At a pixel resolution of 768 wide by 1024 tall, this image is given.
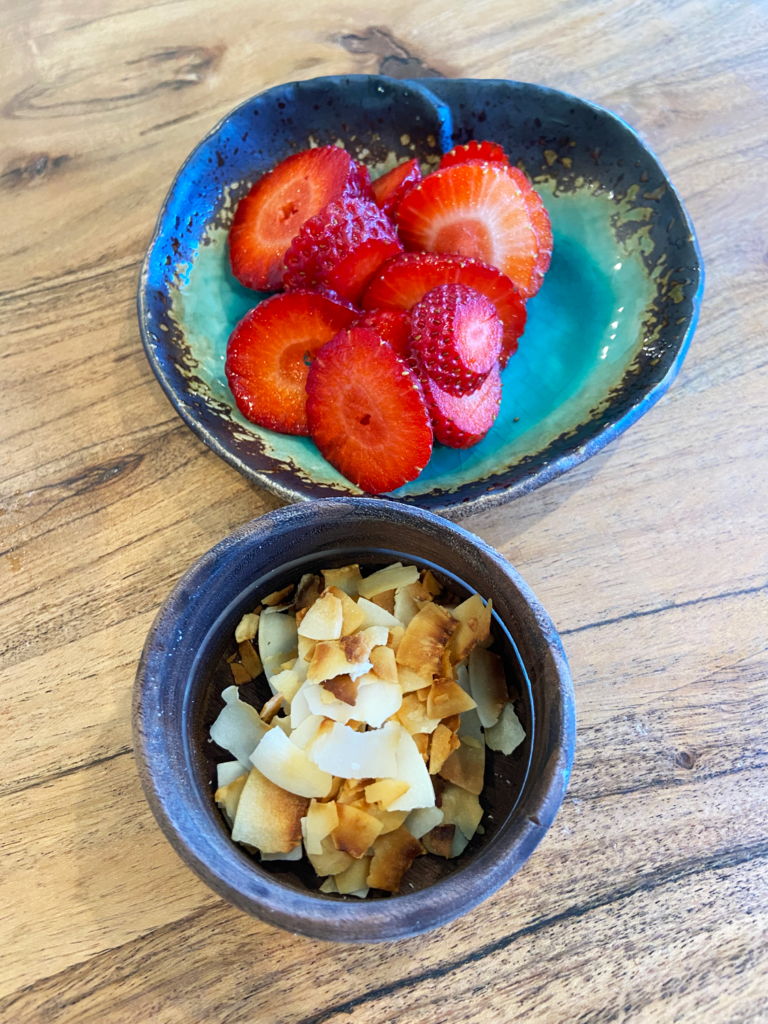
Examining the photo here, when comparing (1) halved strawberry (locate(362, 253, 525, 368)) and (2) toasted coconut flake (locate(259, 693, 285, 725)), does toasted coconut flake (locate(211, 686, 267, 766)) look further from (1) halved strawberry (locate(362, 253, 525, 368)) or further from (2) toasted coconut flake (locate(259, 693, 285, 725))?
(1) halved strawberry (locate(362, 253, 525, 368))

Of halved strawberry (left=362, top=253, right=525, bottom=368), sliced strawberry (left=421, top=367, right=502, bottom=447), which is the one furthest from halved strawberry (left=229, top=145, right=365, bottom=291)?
sliced strawberry (left=421, top=367, right=502, bottom=447)

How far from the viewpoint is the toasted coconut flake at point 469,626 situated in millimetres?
612

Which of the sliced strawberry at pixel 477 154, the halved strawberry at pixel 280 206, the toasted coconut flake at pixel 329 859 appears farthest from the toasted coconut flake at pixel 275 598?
the sliced strawberry at pixel 477 154

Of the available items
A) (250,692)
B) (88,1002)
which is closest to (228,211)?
(250,692)

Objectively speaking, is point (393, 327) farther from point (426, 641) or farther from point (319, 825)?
point (319, 825)

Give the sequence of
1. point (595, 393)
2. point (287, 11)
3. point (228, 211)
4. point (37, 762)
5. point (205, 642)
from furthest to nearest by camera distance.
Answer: point (287, 11)
point (228, 211)
point (595, 393)
point (37, 762)
point (205, 642)

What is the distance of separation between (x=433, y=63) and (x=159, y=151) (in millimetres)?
458

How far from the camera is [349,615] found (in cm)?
63

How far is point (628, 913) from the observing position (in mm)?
692

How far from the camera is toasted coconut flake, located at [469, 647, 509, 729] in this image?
0.62 m

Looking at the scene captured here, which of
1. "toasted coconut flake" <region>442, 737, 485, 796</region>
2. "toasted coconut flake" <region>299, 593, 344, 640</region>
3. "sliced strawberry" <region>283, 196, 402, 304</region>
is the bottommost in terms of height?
"toasted coconut flake" <region>442, 737, 485, 796</region>

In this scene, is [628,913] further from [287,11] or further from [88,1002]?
[287,11]

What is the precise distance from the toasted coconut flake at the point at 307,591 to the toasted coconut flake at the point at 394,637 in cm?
8

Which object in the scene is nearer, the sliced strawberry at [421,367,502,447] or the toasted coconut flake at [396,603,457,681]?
the toasted coconut flake at [396,603,457,681]
